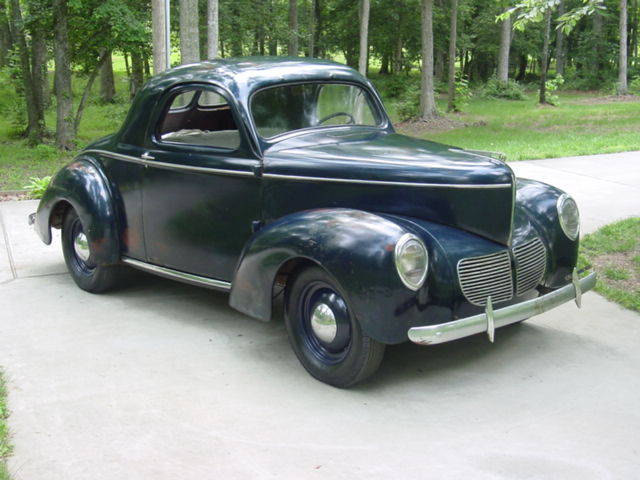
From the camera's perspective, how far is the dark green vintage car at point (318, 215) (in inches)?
155

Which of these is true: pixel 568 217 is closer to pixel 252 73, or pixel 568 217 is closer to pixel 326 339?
pixel 326 339

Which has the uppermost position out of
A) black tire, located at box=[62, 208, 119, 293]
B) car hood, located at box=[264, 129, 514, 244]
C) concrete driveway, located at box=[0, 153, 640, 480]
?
car hood, located at box=[264, 129, 514, 244]

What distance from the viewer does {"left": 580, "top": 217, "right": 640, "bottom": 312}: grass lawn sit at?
574cm

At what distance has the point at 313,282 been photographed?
4215mm

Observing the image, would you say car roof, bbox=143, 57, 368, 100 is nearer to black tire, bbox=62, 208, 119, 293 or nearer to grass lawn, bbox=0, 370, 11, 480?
black tire, bbox=62, 208, 119, 293

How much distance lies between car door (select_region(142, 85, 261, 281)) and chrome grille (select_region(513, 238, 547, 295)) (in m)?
1.61

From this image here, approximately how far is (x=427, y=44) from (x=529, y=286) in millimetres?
16267

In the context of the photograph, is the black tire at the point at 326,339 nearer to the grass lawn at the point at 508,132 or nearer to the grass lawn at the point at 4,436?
the grass lawn at the point at 4,436

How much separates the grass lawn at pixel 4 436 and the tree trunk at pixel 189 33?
831 cm

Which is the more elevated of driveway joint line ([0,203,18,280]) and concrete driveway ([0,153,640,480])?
driveway joint line ([0,203,18,280])

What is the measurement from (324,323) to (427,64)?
54.1 ft

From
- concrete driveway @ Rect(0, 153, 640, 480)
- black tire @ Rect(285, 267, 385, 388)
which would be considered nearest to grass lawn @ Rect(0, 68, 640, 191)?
concrete driveway @ Rect(0, 153, 640, 480)

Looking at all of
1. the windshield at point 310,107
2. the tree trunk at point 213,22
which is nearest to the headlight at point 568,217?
the windshield at point 310,107

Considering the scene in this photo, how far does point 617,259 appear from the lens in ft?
21.6
